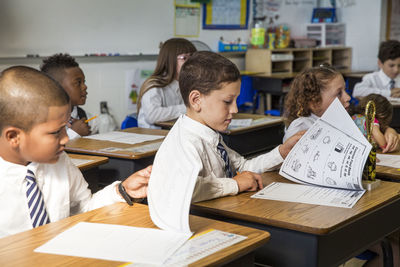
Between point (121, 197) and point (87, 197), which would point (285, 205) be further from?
point (87, 197)

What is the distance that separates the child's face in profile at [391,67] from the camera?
5.11 m

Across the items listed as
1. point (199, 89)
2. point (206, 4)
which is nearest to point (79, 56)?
point (206, 4)

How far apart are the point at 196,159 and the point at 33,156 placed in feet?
1.60

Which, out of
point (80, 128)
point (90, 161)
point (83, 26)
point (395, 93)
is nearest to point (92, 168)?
point (90, 161)

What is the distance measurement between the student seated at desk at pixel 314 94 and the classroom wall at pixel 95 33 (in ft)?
9.01

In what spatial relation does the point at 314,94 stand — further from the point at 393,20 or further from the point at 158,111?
the point at 393,20

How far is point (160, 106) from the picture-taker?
3803 mm

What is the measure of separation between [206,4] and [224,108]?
466 centimetres

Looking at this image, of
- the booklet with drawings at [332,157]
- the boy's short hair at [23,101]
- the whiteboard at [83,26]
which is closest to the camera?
the boy's short hair at [23,101]

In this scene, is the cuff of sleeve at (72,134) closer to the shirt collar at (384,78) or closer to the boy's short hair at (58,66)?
the boy's short hair at (58,66)

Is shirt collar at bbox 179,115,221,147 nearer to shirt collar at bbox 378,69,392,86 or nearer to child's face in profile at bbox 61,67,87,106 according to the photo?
child's face in profile at bbox 61,67,87,106

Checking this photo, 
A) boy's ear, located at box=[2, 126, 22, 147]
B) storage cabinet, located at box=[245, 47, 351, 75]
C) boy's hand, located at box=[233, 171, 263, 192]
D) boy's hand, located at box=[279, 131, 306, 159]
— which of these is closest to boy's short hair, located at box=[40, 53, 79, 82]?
boy's hand, located at box=[279, 131, 306, 159]

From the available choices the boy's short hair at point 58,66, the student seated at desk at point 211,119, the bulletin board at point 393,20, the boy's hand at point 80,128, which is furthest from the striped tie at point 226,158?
the bulletin board at point 393,20

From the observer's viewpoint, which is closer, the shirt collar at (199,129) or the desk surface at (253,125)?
the shirt collar at (199,129)
